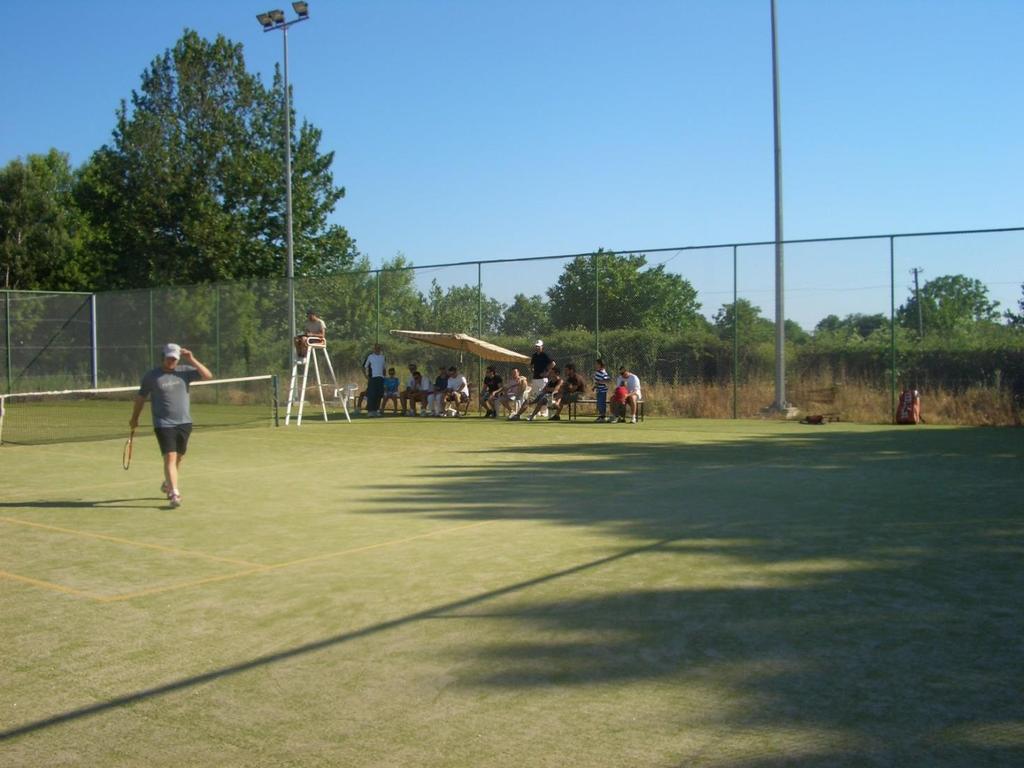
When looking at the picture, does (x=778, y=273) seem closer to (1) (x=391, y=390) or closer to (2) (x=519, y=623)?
(1) (x=391, y=390)

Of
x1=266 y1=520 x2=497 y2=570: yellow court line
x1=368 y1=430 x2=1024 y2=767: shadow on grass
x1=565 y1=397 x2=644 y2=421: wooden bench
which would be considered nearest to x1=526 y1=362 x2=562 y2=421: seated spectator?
x1=565 y1=397 x2=644 y2=421: wooden bench

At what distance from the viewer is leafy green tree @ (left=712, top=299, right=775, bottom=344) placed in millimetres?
21547

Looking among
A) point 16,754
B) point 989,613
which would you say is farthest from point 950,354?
point 16,754

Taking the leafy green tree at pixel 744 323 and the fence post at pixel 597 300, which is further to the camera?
the fence post at pixel 597 300

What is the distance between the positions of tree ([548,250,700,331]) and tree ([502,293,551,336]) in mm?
688

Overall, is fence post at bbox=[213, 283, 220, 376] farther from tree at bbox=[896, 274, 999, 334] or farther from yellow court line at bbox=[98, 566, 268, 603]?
yellow court line at bbox=[98, 566, 268, 603]

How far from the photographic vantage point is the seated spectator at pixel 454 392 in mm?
23312

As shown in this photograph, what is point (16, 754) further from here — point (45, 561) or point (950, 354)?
point (950, 354)

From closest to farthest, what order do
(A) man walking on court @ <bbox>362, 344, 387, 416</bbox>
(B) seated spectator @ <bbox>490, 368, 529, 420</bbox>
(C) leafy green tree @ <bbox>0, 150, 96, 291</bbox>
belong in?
Answer: (B) seated spectator @ <bbox>490, 368, 529, 420</bbox> < (A) man walking on court @ <bbox>362, 344, 387, 416</bbox> < (C) leafy green tree @ <bbox>0, 150, 96, 291</bbox>

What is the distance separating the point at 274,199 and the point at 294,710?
3543 centimetres

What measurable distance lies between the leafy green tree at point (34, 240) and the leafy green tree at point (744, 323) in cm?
2907

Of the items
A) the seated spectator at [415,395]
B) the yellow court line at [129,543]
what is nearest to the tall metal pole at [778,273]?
the seated spectator at [415,395]

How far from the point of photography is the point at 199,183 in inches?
1454

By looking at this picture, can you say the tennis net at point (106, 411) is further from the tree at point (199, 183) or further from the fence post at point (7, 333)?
the tree at point (199, 183)
